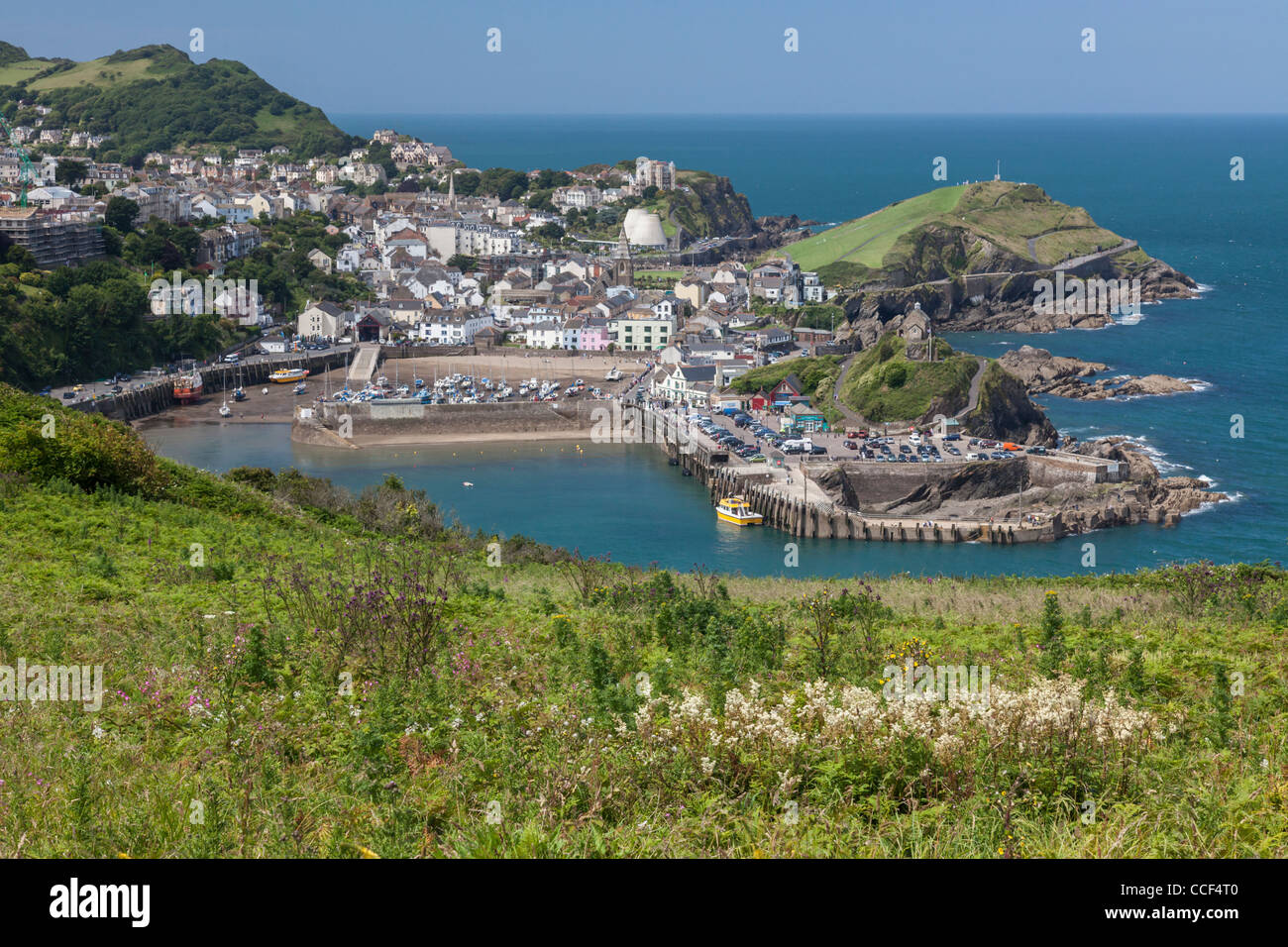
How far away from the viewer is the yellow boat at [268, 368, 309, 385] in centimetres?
4847

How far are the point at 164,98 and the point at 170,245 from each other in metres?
79.7

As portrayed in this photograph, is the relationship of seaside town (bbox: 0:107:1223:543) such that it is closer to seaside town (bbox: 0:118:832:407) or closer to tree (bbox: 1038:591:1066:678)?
seaside town (bbox: 0:118:832:407)

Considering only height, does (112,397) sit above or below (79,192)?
below

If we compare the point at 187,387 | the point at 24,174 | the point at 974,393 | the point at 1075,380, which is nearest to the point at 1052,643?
the point at 974,393

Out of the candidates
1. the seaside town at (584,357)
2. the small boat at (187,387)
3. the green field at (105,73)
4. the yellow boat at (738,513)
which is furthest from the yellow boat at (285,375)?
the green field at (105,73)

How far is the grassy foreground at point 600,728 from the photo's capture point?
3502mm

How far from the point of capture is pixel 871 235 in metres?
78.7

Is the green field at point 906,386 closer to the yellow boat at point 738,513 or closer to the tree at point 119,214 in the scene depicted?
the yellow boat at point 738,513

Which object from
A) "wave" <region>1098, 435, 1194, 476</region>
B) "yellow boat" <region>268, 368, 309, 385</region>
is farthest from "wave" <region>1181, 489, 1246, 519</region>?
"yellow boat" <region>268, 368, 309, 385</region>

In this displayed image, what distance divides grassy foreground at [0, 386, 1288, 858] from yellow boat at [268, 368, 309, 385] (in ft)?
135

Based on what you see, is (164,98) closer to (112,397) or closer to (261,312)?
(261,312)

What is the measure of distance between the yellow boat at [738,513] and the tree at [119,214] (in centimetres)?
4203

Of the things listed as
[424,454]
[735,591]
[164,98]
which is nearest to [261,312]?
[424,454]

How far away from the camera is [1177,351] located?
51750 mm
